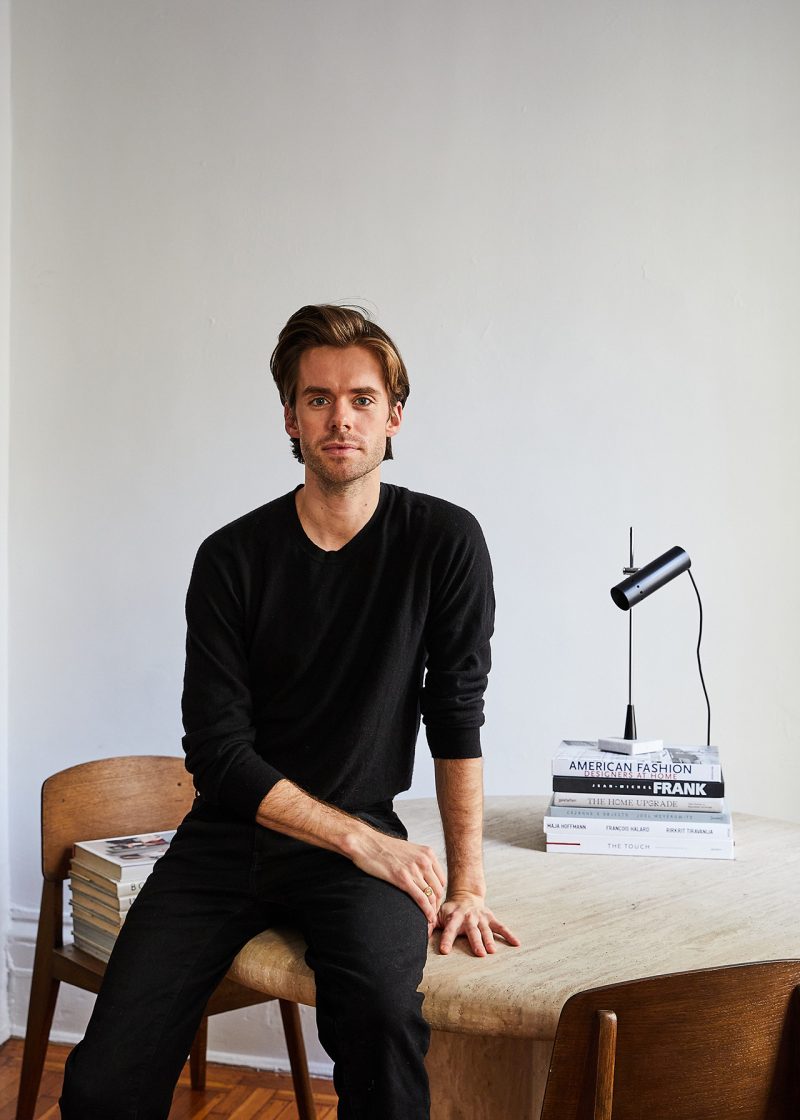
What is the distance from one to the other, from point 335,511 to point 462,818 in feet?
1.80

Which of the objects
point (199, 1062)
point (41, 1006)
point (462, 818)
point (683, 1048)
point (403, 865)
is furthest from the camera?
point (199, 1062)

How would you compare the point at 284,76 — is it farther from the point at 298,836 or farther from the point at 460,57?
the point at 298,836

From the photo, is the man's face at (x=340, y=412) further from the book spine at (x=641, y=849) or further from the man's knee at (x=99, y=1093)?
the man's knee at (x=99, y=1093)

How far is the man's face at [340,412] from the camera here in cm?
178

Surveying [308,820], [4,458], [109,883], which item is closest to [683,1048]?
[308,820]

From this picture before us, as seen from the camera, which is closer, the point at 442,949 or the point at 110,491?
the point at 442,949

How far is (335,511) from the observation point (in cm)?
183

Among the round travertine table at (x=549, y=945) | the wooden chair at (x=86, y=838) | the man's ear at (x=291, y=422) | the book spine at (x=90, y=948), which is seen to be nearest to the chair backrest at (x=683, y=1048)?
the round travertine table at (x=549, y=945)

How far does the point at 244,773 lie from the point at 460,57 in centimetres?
191

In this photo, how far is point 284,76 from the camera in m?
2.77

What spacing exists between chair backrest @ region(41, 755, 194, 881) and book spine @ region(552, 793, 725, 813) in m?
1.00

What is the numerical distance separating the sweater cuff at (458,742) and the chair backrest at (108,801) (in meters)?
0.96

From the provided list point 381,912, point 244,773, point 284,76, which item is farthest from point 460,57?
point 381,912

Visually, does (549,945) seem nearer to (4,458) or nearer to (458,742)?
(458,742)
